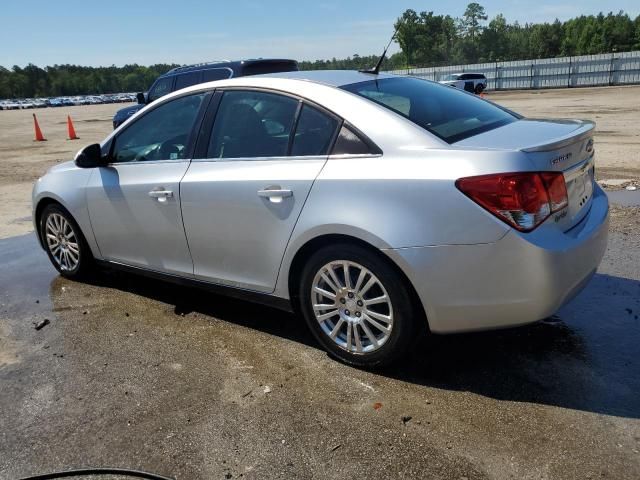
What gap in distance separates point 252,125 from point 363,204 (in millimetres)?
1121

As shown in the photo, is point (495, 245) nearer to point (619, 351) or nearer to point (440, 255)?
point (440, 255)

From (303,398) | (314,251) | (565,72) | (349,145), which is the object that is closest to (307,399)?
(303,398)

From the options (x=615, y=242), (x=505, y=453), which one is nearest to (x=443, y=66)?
(x=615, y=242)

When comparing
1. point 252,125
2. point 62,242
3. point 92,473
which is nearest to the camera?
point 92,473

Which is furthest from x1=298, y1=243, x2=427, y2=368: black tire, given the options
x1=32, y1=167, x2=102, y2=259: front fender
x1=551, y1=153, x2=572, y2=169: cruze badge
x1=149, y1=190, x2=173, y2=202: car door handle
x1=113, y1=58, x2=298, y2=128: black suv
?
x1=113, y1=58, x2=298, y2=128: black suv

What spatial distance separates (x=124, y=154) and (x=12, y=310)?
166 cm

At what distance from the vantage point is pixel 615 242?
5523 millimetres

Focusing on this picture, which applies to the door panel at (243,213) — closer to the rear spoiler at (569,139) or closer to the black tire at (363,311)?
the black tire at (363,311)

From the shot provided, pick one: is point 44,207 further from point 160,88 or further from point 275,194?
point 160,88

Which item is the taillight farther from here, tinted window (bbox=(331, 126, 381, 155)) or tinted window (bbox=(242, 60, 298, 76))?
tinted window (bbox=(242, 60, 298, 76))

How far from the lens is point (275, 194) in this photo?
11.3ft

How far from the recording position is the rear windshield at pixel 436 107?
3.30 m

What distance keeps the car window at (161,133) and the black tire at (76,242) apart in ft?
2.83

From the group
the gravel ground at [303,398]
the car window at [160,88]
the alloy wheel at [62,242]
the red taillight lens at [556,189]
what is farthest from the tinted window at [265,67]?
the red taillight lens at [556,189]
